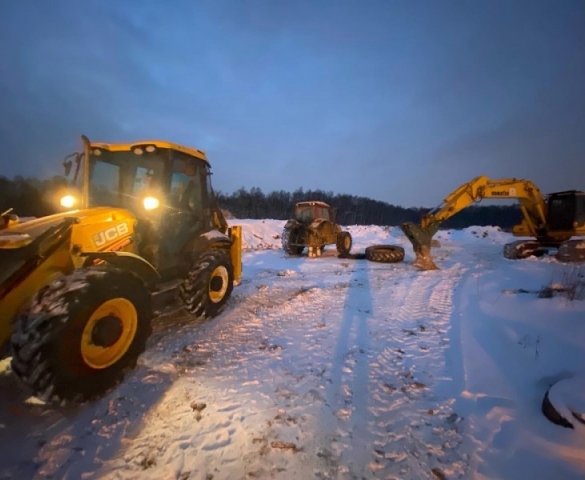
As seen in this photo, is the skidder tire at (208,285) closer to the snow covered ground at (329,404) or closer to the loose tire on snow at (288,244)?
the snow covered ground at (329,404)

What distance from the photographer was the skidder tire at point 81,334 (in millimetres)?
2514

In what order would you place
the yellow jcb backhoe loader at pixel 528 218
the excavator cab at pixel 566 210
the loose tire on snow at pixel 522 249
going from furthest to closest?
the loose tire on snow at pixel 522 249, the excavator cab at pixel 566 210, the yellow jcb backhoe loader at pixel 528 218

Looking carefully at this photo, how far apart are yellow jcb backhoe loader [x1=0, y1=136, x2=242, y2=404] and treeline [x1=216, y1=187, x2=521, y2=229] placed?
43.4 m

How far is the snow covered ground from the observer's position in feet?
7.49

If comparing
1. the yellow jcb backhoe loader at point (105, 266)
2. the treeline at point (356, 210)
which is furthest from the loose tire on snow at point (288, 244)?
the treeline at point (356, 210)

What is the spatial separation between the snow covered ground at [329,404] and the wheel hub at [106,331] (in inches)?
19.8

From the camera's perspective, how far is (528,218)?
43.7ft

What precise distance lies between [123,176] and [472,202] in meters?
11.3

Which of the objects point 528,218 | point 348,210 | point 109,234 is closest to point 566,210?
point 528,218

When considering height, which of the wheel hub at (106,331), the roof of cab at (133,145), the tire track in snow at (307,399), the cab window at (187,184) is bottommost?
the tire track in snow at (307,399)

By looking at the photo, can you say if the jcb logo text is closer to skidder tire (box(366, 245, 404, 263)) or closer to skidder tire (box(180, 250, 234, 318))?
skidder tire (box(180, 250, 234, 318))

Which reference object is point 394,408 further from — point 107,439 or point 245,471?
point 107,439

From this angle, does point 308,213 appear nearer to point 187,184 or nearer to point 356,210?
point 187,184

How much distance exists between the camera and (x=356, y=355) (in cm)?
401
